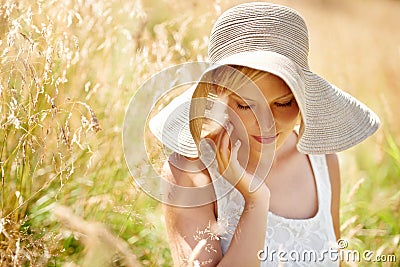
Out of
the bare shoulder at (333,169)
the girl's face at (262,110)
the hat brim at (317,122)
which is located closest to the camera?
the girl's face at (262,110)

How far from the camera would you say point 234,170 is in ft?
4.29

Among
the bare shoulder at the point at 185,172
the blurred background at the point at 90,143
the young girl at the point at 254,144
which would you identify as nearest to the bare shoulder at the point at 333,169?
the young girl at the point at 254,144

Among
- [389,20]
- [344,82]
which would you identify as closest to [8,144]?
[344,82]

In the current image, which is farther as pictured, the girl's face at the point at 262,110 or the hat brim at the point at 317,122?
the hat brim at the point at 317,122

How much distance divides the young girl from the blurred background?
16 cm

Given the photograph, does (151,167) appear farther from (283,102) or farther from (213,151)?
(283,102)

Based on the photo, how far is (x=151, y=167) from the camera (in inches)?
57.7

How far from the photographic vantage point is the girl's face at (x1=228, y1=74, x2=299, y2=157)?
1.29 meters

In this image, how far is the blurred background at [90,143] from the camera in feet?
4.72

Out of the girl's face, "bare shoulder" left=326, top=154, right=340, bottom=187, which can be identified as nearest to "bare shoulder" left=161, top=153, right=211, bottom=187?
the girl's face

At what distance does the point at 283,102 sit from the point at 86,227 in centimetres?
44

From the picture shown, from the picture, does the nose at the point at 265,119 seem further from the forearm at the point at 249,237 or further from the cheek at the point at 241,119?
the forearm at the point at 249,237

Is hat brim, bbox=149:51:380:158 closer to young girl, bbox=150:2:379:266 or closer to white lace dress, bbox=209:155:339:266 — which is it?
young girl, bbox=150:2:379:266

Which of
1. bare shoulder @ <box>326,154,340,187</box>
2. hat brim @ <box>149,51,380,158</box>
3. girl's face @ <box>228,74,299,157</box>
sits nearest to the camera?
girl's face @ <box>228,74,299,157</box>
